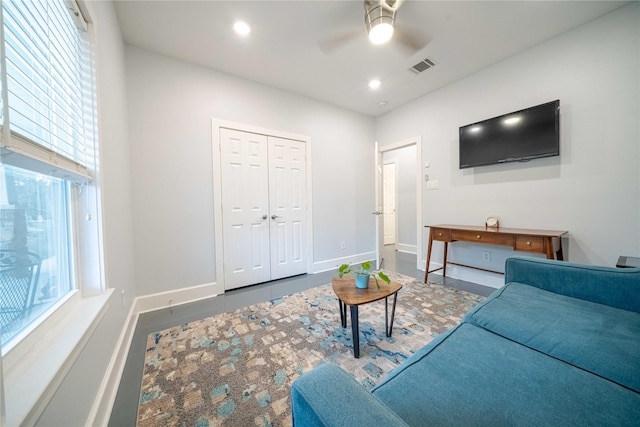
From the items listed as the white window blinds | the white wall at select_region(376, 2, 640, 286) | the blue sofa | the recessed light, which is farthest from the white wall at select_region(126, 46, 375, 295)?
the white wall at select_region(376, 2, 640, 286)

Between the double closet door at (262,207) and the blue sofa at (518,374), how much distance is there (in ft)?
7.97

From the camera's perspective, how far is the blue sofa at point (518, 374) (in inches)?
21.8

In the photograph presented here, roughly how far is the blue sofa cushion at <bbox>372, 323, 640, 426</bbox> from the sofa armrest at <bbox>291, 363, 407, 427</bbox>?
0.86 ft

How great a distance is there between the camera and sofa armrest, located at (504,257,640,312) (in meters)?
1.21

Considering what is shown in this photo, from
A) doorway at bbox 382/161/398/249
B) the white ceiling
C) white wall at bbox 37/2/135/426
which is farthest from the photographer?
doorway at bbox 382/161/398/249

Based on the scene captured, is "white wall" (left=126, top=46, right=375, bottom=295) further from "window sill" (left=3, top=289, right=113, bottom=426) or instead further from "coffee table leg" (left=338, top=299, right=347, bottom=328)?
"coffee table leg" (left=338, top=299, right=347, bottom=328)

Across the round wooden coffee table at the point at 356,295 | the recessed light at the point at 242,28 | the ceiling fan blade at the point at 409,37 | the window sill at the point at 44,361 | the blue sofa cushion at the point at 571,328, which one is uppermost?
the recessed light at the point at 242,28

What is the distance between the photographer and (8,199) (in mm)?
813

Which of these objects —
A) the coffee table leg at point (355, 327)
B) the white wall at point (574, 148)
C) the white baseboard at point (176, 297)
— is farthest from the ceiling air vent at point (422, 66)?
the white baseboard at point (176, 297)

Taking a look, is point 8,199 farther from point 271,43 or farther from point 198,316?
point 271,43

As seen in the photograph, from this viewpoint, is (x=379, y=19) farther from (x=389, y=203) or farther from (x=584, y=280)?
(x=389, y=203)

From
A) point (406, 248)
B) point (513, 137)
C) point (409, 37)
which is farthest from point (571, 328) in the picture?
point (406, 248)

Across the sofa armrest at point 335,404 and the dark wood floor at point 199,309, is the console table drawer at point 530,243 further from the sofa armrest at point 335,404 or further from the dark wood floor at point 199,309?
the sofa armrest at point 335,404

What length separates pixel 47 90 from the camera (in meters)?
1.03
